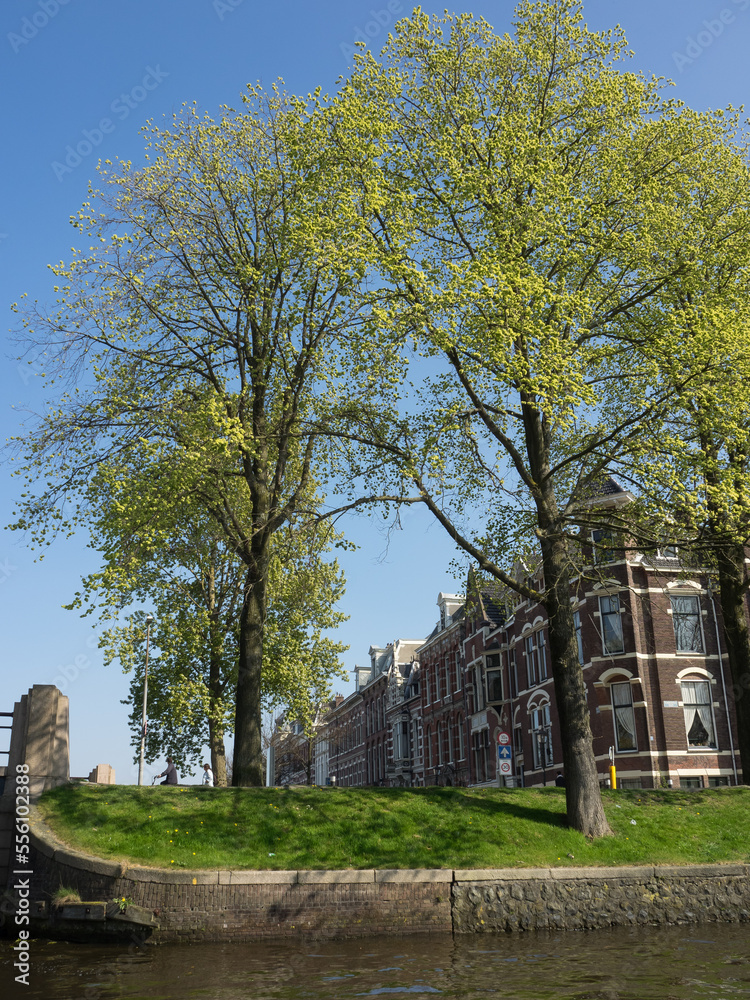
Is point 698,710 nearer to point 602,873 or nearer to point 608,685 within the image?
point 608,685

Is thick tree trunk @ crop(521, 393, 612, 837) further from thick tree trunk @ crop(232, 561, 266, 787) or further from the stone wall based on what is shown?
thick tree trunk @ crop(232, 561, 266, 787)

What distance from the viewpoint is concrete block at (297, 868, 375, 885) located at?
1345 centimetres

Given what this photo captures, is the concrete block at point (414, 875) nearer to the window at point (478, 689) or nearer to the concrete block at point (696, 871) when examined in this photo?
the concrete block at point (696, 871)

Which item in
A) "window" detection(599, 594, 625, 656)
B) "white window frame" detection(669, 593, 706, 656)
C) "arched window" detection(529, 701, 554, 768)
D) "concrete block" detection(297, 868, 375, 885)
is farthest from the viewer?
"arched window" detection(529, 701, 554, 768)

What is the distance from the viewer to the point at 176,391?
2066 cm

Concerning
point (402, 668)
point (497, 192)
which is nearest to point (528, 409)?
point (497, 192)

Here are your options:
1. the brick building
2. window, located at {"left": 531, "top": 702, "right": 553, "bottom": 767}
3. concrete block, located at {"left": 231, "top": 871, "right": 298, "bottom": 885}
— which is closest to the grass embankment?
concrete block, located at {"left": 231, "top": 871, "right": 298, "bottom": 885}

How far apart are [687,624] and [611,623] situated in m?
3.21

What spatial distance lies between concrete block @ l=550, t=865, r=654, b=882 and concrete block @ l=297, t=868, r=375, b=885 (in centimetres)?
323

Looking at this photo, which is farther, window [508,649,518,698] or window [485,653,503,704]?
window [485,653,503,704]

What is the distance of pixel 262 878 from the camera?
13.3 m

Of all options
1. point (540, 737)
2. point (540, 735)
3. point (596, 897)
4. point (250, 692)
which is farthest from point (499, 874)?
point (540, 737)

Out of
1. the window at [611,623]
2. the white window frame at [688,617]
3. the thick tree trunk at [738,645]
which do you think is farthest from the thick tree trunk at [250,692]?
the white window frame at [688,617]

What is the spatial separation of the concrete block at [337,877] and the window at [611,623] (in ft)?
83.3
